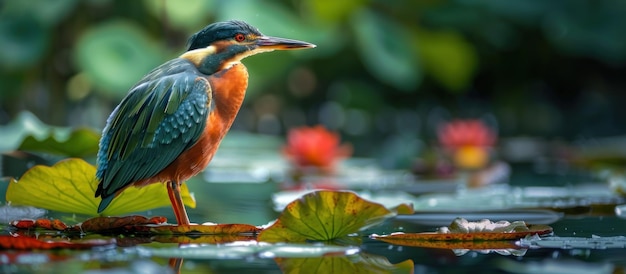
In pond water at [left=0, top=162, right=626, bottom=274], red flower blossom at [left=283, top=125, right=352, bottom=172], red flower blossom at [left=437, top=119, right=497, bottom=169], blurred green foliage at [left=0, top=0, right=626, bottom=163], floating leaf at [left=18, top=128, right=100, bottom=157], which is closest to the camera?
pond water at [left=0, top=162, right=626, bottom=274]

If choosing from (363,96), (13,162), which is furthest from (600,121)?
(13,162)

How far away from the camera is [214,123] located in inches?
51.5

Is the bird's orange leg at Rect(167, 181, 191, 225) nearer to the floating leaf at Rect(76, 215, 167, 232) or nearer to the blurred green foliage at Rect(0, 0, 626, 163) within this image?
the floating leaf at Rect(76, 215, 167, 232)

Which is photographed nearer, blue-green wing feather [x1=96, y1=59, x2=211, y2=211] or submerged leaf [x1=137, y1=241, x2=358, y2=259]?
submerged leaf [x1=137, y1=241, x2=358, y2=259]

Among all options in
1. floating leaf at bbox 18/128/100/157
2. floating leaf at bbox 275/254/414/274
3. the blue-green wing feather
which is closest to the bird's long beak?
the blue-green wing feather

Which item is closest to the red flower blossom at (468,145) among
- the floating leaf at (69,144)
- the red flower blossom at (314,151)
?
the red flower blossom at (314,151)

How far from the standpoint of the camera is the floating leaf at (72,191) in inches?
52.9

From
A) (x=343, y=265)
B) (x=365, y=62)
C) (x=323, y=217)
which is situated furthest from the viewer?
(x=365, y=62)

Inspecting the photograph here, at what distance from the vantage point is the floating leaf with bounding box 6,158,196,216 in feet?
4.41

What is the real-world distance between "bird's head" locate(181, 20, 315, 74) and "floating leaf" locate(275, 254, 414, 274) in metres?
0.33

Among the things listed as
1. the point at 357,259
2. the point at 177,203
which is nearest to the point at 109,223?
the point at 177,203

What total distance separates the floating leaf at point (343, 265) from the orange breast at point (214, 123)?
0.25m

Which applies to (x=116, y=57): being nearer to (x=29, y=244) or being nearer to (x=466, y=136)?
(x=466, y=136)

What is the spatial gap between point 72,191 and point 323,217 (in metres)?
0.37
